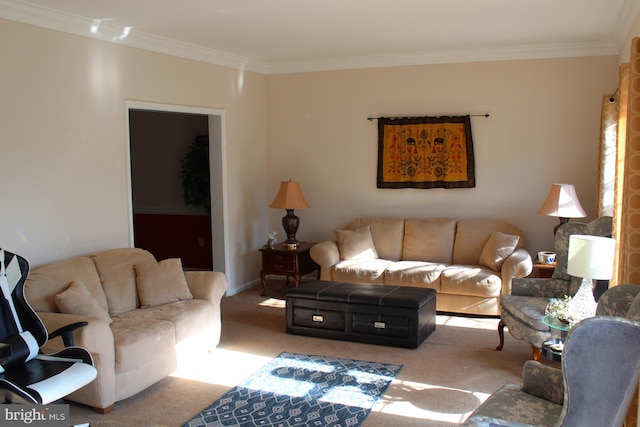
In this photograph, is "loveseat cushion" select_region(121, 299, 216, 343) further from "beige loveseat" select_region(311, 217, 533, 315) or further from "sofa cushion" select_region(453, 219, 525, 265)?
"sofa cushion" select_region(453, 219, 525, 265)

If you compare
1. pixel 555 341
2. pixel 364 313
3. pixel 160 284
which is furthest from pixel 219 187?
pixel 555 341

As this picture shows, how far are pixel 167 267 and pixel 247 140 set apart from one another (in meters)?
2.61

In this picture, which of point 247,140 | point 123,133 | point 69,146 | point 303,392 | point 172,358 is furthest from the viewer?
point 247,140

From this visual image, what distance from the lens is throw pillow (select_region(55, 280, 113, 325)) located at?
13.3 ft

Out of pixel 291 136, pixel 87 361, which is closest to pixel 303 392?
pixel 87 361

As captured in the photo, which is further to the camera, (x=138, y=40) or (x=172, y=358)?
(x=138, y=40)

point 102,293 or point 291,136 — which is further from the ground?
point 291,136

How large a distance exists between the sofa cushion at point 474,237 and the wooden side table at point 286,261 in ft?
5.60

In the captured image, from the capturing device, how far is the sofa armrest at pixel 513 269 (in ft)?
18.9

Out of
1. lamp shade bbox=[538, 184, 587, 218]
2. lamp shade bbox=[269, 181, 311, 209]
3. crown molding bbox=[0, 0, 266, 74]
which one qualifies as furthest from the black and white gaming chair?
lamp shade bbox=[538, 184, 587, 218]

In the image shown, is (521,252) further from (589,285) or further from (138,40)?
(138,40)

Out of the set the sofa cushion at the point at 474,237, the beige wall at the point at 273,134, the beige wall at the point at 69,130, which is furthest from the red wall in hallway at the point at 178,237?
the sofa cushion at the point at 474,237

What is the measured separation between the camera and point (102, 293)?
15.2 ft

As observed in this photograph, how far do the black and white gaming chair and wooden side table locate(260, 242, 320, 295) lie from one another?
3339 mm
